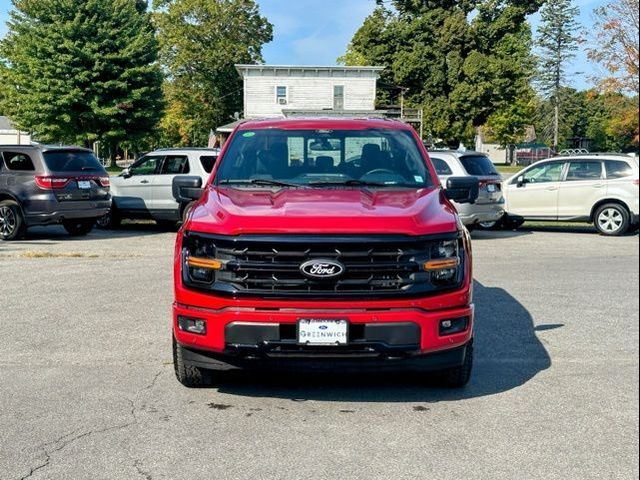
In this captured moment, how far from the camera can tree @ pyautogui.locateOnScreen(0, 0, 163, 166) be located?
38.9 metres

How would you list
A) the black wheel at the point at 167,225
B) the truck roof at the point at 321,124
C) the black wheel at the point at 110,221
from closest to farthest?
the truck roof at the point at 321,124
the black wheel at the point at 110,221
the black wheel at the point at 167,225

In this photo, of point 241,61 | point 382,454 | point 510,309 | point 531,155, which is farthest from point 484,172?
point 531,155

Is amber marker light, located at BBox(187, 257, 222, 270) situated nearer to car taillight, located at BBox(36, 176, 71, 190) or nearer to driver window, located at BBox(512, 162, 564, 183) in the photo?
Result: car taillight, located at BBox(36, 176, 71, 190)

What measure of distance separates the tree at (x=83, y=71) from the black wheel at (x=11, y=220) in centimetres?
2675

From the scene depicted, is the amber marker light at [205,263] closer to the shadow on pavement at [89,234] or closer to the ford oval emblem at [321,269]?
the ford oval emblem at [321,269]

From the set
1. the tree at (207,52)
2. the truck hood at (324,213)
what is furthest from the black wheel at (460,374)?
the tree at (207,52)

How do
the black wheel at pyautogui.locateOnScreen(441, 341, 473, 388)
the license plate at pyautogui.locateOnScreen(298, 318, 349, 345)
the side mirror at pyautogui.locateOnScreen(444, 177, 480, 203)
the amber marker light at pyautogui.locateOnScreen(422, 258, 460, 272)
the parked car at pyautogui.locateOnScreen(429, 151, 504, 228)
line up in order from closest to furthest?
the license plate at pyautogui.locateOnScreen(298, 318, 349, 345), the amber marker light at pyautogui.locateOnScreen(422, 258, 460, 272), the black wheel at pyautogui.locateOnScreen(441, 341, 473, 388), the side mirror at pyautogui.locateOnScreen(444, 177, 480, 203), the parked car at pyautogui.locateOnScreen(429, 151, 504, 228)

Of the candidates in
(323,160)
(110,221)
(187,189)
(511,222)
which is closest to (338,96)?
(511,222)

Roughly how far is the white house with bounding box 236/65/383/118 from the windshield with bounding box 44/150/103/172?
29.7m

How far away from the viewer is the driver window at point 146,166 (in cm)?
1647

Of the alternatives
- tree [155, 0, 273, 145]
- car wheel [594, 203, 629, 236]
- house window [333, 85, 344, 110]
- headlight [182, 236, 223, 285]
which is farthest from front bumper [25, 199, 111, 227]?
tree [155, 0, 273, 145]

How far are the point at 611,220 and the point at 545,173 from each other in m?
1.83

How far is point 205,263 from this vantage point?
15.1 ft

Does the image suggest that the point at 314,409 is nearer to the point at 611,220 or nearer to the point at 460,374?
the point at 460,374
